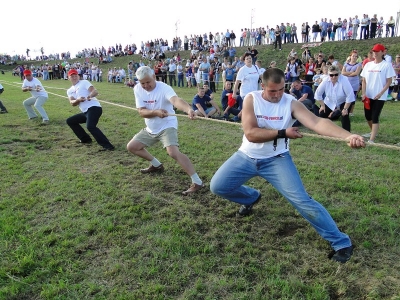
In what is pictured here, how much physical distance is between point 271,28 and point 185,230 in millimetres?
28386

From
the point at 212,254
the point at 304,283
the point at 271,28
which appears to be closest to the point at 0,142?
the point at 212,254

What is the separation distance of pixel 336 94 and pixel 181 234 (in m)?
5.58

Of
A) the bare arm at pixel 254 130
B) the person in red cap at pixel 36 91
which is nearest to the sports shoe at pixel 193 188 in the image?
the bare arm at pixel 254 130

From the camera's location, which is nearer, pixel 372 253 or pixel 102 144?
pixel 372 253

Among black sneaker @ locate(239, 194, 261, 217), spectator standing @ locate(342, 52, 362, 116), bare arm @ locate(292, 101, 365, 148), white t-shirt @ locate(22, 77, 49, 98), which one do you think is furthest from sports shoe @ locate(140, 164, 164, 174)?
spectator standing @ locate(342, 52, 362, 116)

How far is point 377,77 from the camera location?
21.0 ft

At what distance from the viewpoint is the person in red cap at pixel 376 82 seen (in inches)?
248

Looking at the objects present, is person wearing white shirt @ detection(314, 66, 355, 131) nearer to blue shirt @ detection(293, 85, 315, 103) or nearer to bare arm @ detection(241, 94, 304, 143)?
blue shirt @ detection(293, 85, 315, 103)

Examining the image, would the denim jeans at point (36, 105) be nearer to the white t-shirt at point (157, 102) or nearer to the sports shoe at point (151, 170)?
the sports shoe at point (151, 170)

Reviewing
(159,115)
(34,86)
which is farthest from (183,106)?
(34,86)

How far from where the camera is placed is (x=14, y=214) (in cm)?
404

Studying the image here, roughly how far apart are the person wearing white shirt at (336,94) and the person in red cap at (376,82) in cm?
49

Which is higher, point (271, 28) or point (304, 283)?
point (271, 28)

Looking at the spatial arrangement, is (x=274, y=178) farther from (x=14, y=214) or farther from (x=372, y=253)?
(x=14, y=214)
